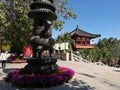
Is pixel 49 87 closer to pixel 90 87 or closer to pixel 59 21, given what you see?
pixel 90 87

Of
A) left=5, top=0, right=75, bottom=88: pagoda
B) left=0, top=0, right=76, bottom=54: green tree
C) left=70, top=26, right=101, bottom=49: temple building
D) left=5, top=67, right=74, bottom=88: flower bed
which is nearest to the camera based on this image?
left=5, top=67, right=74, bottom=88: flower bed

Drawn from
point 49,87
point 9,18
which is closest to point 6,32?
point 9,18

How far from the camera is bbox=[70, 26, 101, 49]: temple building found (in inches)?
2000

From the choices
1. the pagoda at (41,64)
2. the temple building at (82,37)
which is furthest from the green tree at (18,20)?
the temple building at (82,37)

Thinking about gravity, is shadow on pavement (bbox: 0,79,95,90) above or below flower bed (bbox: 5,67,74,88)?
below

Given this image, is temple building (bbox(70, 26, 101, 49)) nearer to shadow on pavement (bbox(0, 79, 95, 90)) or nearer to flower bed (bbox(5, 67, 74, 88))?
shadow on pavement (bbox(0, 79, 95, 90))

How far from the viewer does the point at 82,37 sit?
51.8 m

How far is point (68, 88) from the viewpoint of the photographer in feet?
33.3

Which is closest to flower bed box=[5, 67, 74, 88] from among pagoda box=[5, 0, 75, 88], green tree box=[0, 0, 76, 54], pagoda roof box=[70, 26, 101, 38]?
pagoda box=[5, 0, 75, 88]

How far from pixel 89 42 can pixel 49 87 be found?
44063mm

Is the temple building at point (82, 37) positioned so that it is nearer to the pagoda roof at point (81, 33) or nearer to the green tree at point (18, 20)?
the pagoda roof at point (81, 33)

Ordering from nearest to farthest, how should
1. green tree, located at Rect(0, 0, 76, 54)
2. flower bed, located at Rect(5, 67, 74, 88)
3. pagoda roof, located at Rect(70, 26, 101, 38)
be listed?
flower bed, located at Rect(5, 67, 74, 88)
green tree, located at Rect(0, 0, 76, 54)
pagoda roof, located at Rect(70, 26, 101, 38)

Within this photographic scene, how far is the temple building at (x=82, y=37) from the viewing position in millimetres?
50812

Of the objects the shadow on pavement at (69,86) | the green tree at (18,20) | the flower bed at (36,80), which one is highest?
the green tree at (18,20)
